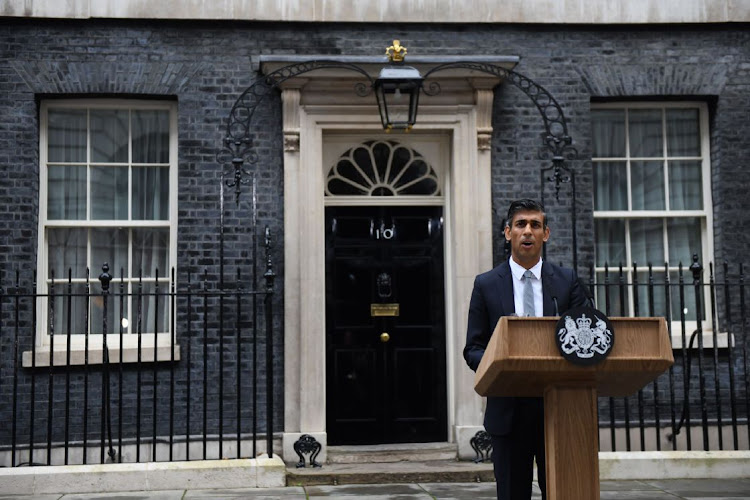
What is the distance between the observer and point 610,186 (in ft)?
32.2

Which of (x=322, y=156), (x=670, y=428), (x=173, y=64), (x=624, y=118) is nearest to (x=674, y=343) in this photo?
(x=670, y=428)

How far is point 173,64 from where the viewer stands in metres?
9.21

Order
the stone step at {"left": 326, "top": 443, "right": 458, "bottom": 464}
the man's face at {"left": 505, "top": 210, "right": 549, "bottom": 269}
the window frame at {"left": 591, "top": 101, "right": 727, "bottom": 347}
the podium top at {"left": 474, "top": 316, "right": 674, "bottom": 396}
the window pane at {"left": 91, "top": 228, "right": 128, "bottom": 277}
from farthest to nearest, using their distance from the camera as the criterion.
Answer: the window frame at {"left": 591, "top": 101, "right": 727, "bottom": 347} < the window pane at {"left": 91, "top": 228, "right": 128, "bottom": 277} < the stone step at {"left": 326, "top": 443, "right": 458, "bottom": 464} < the man's face at {"left": 505, "top": 210, "right": 549, "bottom": 269} < the podium top at {"left": 474, "top": 316, "right": 674, "bottom": 396}

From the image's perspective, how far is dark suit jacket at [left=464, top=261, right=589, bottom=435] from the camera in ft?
14.6

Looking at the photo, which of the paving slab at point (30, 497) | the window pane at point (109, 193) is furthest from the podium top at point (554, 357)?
the window pane at point (109, 193)

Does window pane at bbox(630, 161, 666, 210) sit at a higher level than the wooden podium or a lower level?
higher

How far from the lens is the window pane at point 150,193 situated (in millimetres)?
9367

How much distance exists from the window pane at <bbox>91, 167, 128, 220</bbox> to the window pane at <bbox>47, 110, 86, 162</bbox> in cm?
22

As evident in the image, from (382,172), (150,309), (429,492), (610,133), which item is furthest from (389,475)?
(610,133)

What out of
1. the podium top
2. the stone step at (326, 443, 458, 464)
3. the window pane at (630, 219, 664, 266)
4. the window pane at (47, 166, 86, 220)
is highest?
the window pane at (47, 166, 86, 220)

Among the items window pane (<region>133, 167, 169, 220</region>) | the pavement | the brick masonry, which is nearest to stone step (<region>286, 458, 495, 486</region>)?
the pavement

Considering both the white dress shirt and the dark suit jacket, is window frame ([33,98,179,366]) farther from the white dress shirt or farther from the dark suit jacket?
the white dress shirt

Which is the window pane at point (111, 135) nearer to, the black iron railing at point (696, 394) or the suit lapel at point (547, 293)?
the black iron railing at point (696, 394)

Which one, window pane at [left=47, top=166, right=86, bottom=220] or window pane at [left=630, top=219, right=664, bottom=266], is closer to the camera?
window pane at [left=47, top=166, right=86, bottom=220]
